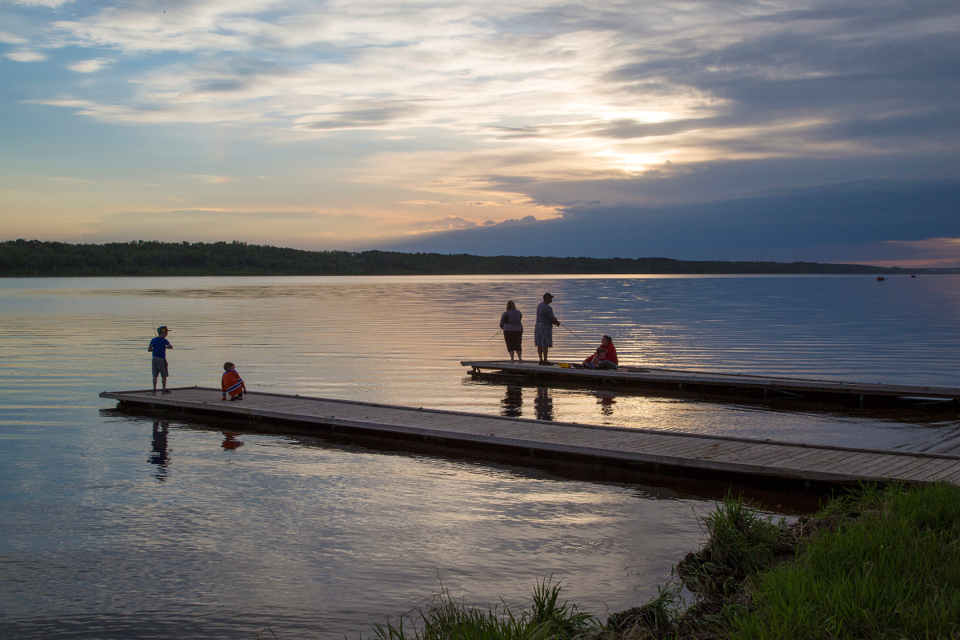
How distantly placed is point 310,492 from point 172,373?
13.7 m

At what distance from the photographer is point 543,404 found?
1730cm

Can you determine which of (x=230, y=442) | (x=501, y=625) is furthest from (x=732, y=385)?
(x=501, y=625)

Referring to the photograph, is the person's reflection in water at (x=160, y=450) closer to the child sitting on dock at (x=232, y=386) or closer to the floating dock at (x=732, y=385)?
the child sitting on dock at (x=232, y=386)

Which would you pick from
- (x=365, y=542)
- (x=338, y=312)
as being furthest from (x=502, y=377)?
(x=338, y=312)

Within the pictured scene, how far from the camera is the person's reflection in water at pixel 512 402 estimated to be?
1591 cm

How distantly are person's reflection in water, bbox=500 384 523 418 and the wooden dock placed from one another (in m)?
2.32

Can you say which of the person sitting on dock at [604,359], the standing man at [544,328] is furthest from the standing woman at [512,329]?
Result: the person sitting on dock at [604,359]

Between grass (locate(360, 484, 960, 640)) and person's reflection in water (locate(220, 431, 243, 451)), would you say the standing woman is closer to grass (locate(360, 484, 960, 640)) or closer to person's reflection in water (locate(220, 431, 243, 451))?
person's reflection in water (locate(220, 431, 243, 451))

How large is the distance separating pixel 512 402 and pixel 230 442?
6.74 metres

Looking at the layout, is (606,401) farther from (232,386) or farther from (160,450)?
(160,450)

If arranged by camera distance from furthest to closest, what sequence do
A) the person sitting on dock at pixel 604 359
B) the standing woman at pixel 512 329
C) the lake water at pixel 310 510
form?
the standing woman at pixel 512 329 → the person sitting on dock at pixel 604 359 → the lake water at pixel 310 510

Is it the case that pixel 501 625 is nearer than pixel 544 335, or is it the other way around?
pixel 501 625

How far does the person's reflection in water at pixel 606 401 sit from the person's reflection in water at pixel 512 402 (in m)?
1.84

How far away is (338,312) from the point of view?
50.8 metres
